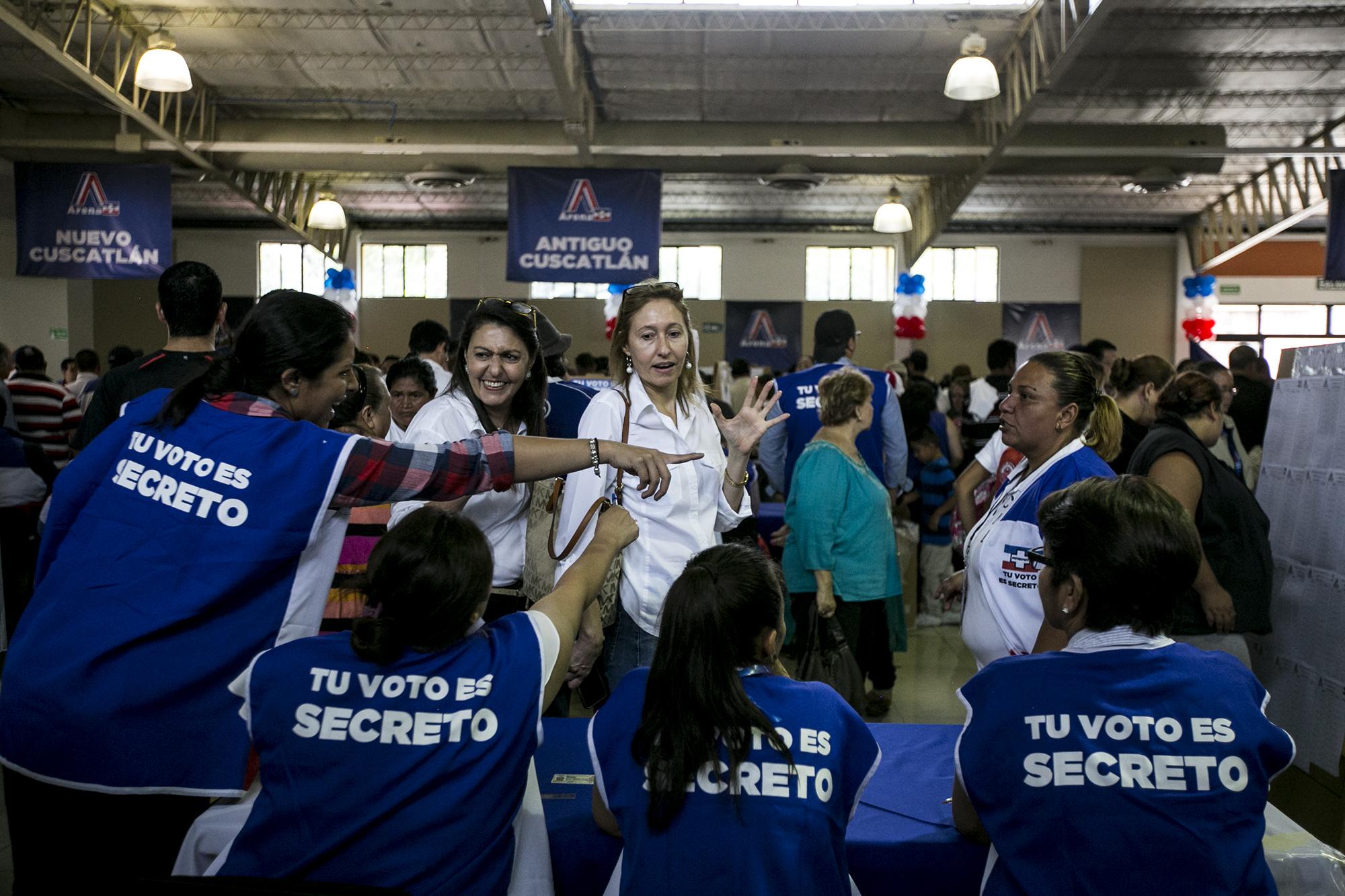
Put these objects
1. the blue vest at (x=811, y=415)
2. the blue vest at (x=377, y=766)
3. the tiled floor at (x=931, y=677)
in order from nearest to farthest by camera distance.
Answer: the blue vest at (x=377, y=766) → the tiled floor at (x=931, y=677) → the blue vest at (x=811, y=415)

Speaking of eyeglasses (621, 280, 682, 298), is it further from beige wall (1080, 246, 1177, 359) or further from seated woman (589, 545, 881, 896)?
beige wall (1080, 246, 1177, 359)

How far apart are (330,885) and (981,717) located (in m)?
1.07

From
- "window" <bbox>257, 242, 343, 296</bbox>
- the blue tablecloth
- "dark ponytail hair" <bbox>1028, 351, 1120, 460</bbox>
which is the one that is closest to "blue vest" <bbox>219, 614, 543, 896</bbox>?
the blue tablecloth

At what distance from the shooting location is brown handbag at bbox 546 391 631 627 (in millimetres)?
2381

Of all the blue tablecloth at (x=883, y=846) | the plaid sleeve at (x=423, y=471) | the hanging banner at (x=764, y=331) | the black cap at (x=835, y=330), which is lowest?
the blue tablecloth at (x=883, y=846)

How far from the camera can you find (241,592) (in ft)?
5.82

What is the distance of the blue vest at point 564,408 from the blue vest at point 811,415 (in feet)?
5.04

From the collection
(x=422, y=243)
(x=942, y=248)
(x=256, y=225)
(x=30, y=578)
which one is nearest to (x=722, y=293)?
(x=942, y=248)

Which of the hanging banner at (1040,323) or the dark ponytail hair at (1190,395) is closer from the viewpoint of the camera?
the dark ponytail hair at (1190,395)

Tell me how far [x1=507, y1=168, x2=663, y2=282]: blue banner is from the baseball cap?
20.6ft

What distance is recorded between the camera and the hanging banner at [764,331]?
19.7 meters

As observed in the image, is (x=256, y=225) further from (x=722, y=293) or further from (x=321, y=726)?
(x=321, y=726)

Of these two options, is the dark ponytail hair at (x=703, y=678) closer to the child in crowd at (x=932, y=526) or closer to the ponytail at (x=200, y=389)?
the ponytail at (x=200, y=389)

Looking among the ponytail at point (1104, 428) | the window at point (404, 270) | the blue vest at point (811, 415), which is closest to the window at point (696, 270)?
the window at point (404, 270)
